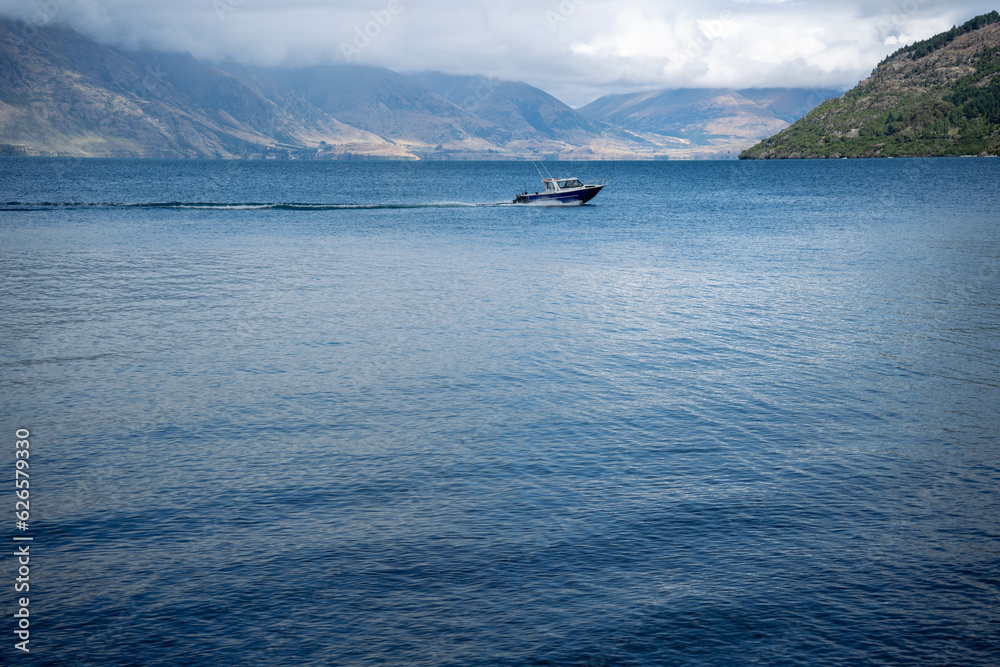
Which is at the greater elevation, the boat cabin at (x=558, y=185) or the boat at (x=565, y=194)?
the boat cabin at (x=558, y=185)

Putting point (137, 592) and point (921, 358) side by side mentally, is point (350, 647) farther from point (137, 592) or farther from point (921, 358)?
point (921, 358)

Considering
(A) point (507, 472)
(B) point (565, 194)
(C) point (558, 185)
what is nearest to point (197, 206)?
(C) point (558, 185)

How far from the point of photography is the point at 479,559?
39.6 feet

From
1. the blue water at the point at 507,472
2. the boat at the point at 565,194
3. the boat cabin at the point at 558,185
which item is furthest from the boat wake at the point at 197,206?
the blue water at the point at 507,472

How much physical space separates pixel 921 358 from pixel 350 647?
22.1 meters

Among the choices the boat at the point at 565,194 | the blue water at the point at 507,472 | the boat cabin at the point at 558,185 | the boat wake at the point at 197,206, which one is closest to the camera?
the blue water at the point at 507,472

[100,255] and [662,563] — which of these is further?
[100,255]

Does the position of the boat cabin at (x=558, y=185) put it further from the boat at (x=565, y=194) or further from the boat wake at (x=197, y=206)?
the boat wake at (x=197, y=206)

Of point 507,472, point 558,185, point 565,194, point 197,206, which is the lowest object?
point 507,472

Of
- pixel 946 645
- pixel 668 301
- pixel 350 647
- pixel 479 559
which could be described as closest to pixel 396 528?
pixel 479 559

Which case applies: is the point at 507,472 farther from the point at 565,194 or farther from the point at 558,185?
the point at 558,185

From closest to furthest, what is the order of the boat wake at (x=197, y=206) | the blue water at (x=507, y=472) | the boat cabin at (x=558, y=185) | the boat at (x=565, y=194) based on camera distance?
the blue water at (x=507, y=472) < the boat wake at (x=197, y=206) < the boat at (x=565, y=194) < the boat cabin at (x=558, y=185)

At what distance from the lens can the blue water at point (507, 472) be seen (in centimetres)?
1034

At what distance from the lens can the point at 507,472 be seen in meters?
15.7
